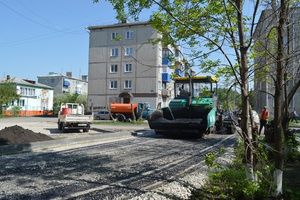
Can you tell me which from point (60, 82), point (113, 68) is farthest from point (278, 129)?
Result: point (60, 82)

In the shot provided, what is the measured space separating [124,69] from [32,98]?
86.2 feet

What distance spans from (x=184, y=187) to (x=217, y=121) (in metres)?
11.3

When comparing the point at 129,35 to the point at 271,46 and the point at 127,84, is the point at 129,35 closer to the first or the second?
the point at 127,84

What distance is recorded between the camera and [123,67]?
156 feet

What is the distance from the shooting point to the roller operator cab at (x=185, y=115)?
506 inches

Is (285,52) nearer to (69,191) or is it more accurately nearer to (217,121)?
(69,191)

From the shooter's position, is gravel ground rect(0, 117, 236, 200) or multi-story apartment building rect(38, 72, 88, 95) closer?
gravel ground rect(0, 117, 236, 200)

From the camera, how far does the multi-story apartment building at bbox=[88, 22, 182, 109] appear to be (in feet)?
148

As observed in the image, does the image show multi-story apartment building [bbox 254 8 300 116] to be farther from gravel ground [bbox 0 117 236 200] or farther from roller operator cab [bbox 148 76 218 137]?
roller operator cab [bbox 148 76 218 137]

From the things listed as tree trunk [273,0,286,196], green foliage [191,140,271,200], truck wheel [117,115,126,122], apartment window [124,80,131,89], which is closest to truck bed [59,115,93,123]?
green foliage [191,140,271,200]

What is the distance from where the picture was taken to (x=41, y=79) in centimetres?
9962

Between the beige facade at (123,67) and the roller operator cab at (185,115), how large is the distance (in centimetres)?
2949

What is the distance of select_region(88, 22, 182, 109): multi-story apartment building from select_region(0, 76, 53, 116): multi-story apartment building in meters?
15.8

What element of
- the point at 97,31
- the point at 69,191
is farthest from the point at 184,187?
the point at 97,31
